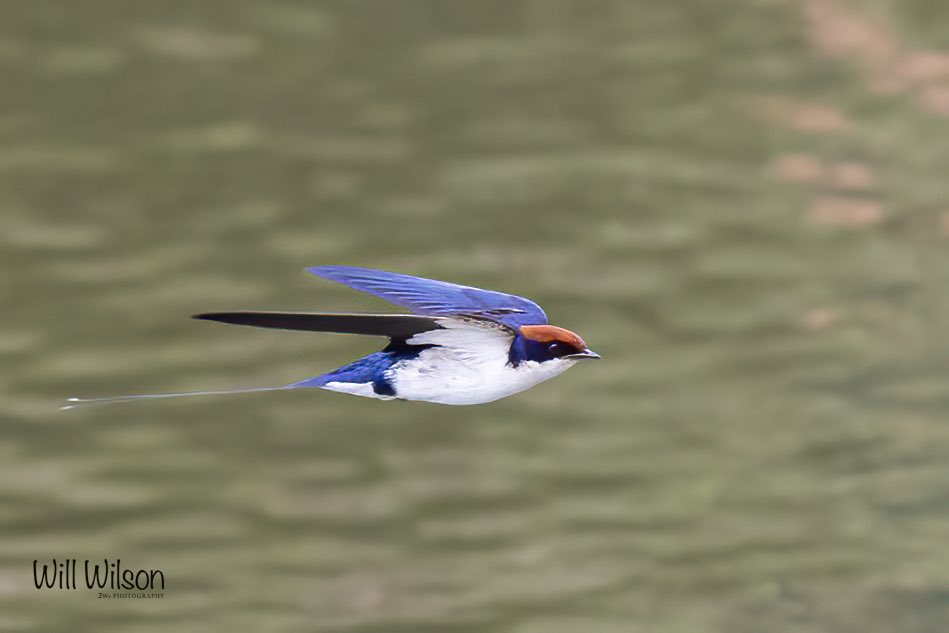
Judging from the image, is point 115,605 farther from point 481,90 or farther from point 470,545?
point 481,90

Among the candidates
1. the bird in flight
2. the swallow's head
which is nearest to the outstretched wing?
the bird in flight

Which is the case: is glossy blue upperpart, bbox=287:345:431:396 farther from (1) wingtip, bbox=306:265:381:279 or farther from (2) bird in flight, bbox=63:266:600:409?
(1) wingtip, bbox=306:265:381:279

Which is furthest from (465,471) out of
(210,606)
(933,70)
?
(933,70)

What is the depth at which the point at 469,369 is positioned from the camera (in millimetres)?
1878

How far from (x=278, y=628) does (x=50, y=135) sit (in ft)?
6.71

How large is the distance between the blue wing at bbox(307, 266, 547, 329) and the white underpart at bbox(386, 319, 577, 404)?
0.02 m

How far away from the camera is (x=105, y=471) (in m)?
5.84

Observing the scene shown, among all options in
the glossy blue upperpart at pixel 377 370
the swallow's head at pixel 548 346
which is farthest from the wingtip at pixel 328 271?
the swallow's head at pixel 548 346

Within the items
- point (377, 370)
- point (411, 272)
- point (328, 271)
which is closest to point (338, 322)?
point (328, 271)

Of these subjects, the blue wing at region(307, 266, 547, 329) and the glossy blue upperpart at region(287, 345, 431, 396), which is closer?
the blue wing at region(307, 266, 547, 329)

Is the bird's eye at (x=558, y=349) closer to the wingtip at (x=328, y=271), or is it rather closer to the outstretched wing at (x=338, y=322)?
the outstretched wing at (x=338, y=322)

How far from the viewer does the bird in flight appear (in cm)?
184

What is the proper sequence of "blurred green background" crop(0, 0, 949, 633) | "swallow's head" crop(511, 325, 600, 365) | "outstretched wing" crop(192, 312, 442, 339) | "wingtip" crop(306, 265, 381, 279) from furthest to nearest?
1. "blurred green background" crop(0, 0, 949, 633)
2. "swallow's head" crop(511, 325, 600, 365)
3. "wingtip" crop(306, 265, 381, 279)
4. "outstretched wing" crop(192, 312, 442, 339)

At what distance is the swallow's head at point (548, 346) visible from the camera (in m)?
1.92
